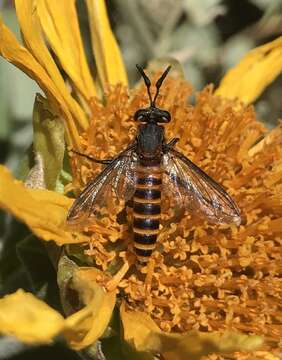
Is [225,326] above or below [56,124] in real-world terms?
below

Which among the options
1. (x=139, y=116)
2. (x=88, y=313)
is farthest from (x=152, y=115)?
(x=88, y=313)

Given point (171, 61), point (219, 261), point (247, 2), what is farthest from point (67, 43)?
point (247, 2)

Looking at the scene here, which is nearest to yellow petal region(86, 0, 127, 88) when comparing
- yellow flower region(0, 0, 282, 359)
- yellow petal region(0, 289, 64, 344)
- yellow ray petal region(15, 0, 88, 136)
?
yellow flower region(0, 0, 282, 359)

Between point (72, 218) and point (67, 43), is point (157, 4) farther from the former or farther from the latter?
point (72, 218)

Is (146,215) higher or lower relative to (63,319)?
higher

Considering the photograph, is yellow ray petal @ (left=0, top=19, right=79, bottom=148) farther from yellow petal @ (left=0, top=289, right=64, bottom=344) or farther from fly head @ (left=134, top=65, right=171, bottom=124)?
yellow petal @ (left=0, top=289, right=64, bottom=344)

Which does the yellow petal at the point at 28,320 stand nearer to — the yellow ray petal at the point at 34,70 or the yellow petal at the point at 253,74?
the yellow ray petal at the point at 34,70

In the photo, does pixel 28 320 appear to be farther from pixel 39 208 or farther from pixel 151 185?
pixel 151 185
